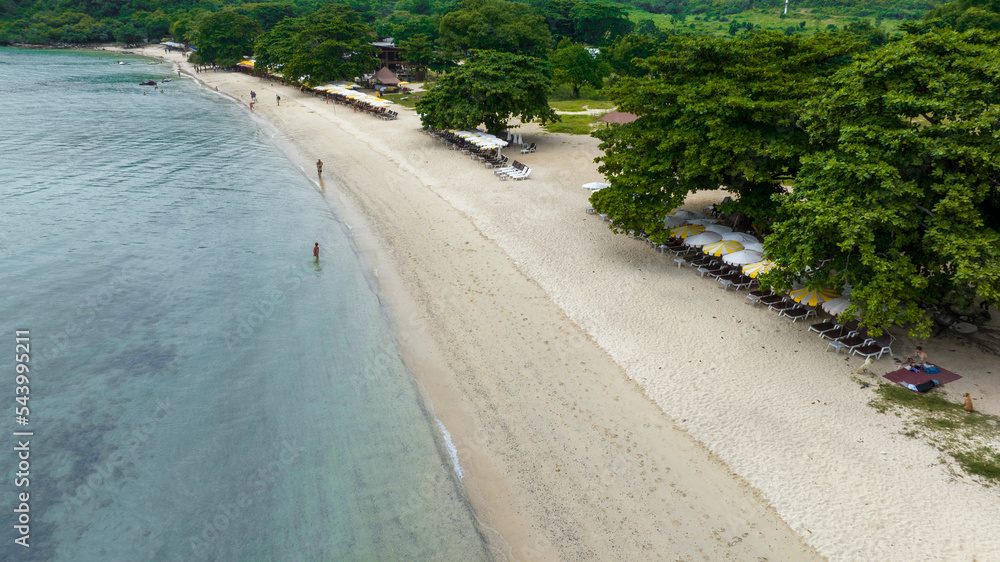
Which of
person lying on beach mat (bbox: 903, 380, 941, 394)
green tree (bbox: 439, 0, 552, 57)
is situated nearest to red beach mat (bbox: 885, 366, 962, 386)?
person lying on beach mat (bbox: 903, 380, 941, 394)

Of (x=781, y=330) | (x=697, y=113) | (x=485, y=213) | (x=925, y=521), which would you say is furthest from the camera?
(x=485, y=213)

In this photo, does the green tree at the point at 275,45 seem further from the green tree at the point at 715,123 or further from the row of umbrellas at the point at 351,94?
the green tree at the point at 715,123

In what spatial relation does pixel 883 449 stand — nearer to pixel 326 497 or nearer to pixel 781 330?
pixel 781 330

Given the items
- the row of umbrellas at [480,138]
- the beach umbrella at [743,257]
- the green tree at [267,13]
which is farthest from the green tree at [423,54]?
the green tree at [267,13]

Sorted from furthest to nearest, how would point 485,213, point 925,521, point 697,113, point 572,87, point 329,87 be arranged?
point 572,87 < point 329,87 < point 485,213 < point 697,113 < point 925,521

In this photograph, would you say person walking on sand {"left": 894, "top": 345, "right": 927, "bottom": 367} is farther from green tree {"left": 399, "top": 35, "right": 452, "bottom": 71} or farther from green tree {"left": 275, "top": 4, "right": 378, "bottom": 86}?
green tree {"left": 275, "top": 4, "right": 378, "bottom": 86}

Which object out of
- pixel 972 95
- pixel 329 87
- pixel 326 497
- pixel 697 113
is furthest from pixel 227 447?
pixel 329 87

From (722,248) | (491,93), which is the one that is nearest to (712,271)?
(722,248)
